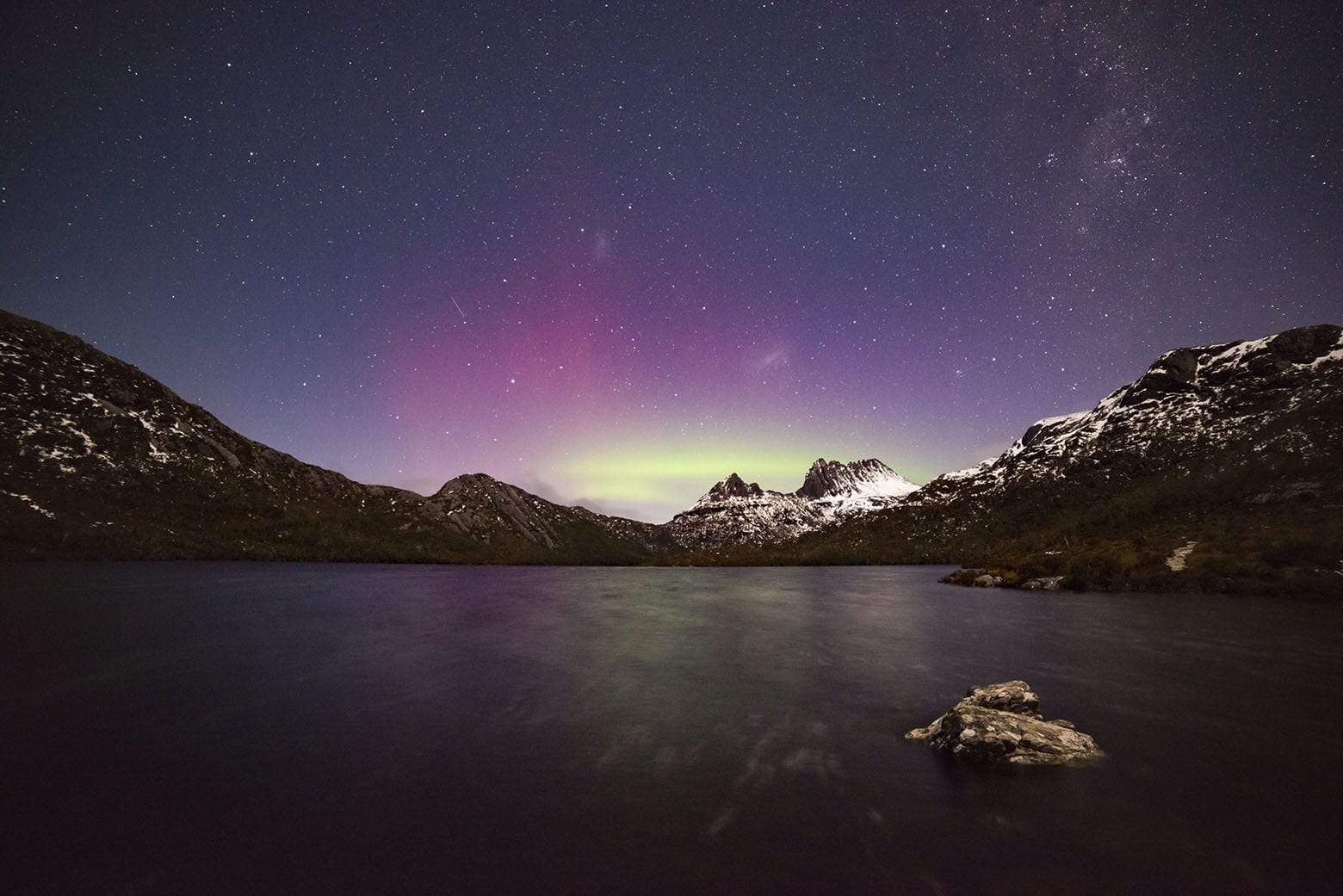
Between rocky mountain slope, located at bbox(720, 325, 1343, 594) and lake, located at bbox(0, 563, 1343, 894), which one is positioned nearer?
lake, located at bbox(0, 563, 1343, 894)

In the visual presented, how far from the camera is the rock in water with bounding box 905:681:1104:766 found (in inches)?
634

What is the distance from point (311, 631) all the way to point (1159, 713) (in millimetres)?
56878

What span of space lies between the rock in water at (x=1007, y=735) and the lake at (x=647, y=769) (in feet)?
2.21

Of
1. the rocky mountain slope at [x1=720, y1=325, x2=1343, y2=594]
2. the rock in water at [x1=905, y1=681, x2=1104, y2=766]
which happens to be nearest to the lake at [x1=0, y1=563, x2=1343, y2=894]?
the rock in water at [x1=905, y1=681, x2=1104, y2=766]

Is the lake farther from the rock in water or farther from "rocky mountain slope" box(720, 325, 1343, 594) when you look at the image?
"rocky mountain slope" box(720, 325, 1343, 594)

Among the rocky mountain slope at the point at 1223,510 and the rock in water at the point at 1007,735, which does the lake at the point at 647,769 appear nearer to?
the rock in water at the point at 1007,735

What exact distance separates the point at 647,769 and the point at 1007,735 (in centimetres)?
1122

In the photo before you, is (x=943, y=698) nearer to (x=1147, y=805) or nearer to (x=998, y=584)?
(x=1147, y=805)

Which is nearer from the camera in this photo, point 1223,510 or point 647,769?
point 647,769

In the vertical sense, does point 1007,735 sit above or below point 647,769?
above

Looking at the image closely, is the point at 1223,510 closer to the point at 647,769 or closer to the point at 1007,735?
→ the point at 1007,735

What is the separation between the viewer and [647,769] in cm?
1647

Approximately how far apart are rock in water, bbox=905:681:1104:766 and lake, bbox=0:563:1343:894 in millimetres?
675

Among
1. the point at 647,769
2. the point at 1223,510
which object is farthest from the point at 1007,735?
the point at 1223,510
